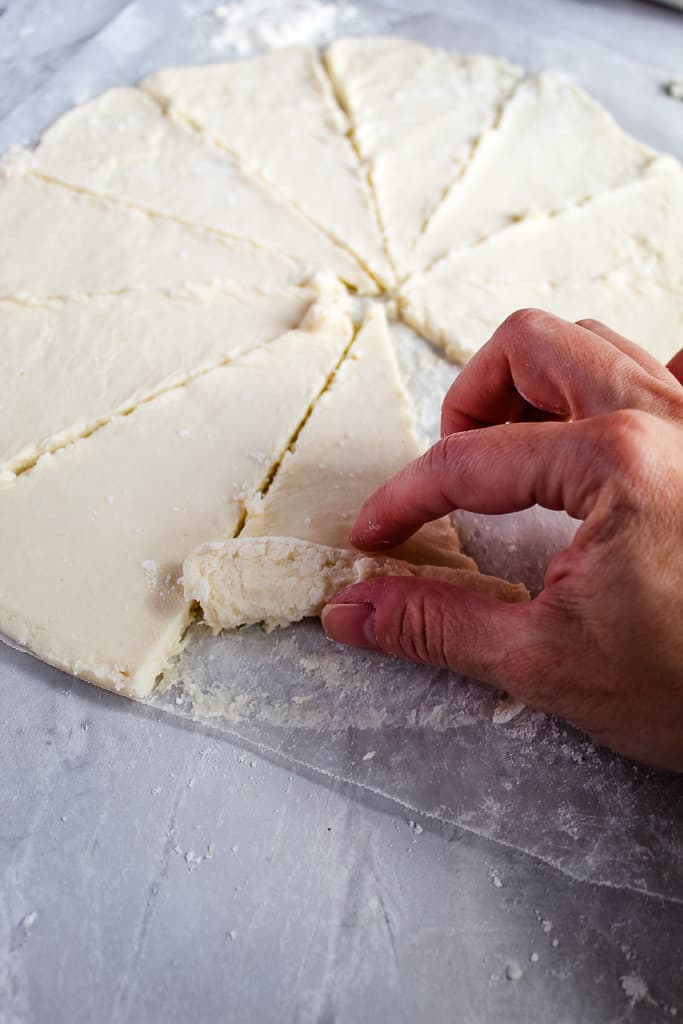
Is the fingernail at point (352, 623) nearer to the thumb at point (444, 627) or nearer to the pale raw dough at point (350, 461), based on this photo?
the thumb at point (444, 627)

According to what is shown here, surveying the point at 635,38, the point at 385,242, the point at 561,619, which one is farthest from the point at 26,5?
the point at 561,619

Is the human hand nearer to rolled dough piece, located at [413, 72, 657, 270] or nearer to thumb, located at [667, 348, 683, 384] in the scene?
thumb, located at [667, 348, 683, 384]

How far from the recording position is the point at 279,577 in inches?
62.4

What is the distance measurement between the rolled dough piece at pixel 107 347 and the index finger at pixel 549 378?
2.08 ft

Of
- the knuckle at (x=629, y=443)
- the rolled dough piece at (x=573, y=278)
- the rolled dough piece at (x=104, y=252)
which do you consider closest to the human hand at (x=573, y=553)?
the knuckle at (x=629, y=443)

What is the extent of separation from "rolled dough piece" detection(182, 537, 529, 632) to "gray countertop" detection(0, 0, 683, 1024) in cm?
9

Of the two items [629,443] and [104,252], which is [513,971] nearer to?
[629,443]

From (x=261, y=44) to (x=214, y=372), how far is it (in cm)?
157

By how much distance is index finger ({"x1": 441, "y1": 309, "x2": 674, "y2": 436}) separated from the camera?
53.6 inches

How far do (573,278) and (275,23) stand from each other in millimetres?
1559

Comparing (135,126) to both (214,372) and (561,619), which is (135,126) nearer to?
(214,372)

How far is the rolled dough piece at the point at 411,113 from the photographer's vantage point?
94.0 inches

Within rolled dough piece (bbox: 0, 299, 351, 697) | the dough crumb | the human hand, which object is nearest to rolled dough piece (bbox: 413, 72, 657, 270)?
rolled dough piece (bbox: 0, 299, 351, 697)

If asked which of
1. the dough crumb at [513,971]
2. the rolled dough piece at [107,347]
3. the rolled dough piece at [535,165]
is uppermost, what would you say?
the rolled dough piece at [535,165]
